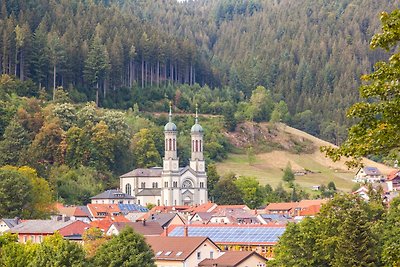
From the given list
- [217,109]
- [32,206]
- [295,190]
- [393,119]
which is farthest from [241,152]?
[393,119]

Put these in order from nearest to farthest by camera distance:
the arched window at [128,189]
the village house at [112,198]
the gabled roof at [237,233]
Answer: the gabled roof at [237,233] → the village house at [112,198] → the arched window at [128,189]

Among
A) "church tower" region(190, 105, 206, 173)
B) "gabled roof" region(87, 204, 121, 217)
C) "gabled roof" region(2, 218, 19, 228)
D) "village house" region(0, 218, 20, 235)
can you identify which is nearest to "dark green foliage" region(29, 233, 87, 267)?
"village house" region(0, 218, 20, 235)

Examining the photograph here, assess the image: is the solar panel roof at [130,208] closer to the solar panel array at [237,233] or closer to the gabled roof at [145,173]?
the gabled roof at [145,173]

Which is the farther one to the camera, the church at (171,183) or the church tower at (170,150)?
the church tower at (170,150)

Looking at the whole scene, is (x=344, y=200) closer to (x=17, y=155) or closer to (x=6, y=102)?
(x=17, y=155)

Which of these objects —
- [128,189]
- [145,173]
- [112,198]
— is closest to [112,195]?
[112,198]

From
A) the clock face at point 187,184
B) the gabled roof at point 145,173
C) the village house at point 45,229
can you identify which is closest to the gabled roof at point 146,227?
the village house at point 45,229

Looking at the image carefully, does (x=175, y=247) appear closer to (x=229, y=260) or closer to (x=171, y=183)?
(x=229, y=260)
